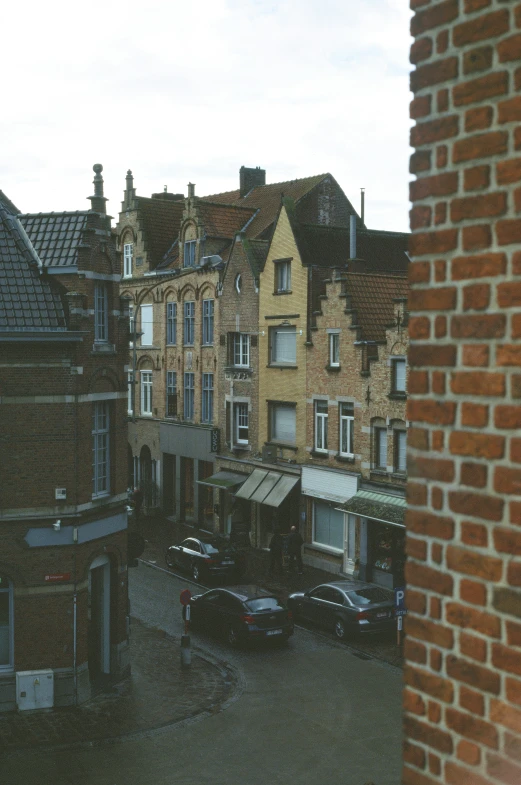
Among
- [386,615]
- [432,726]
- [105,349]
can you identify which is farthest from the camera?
[386,615]

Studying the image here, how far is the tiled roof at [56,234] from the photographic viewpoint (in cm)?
2000

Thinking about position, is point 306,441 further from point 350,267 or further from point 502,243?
point 502,243

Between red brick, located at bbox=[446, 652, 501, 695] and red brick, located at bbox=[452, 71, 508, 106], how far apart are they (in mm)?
1866

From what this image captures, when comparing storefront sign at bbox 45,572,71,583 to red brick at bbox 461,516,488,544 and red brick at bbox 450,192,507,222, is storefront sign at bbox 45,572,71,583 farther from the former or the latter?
red brick at bbox 450,192,507,222

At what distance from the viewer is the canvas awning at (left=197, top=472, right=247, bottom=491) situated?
1478 inches

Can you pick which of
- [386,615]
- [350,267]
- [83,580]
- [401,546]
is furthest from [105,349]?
[350,267]

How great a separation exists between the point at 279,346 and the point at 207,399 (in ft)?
21.7

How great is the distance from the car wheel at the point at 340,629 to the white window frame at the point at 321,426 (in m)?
9.13

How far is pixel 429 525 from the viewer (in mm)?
3219

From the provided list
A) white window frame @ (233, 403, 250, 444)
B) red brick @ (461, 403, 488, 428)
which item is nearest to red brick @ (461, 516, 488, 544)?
red brick @ (461, 403, 488, 428)

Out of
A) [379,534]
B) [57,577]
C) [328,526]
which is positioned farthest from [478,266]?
[328,526]

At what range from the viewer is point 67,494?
18953mm

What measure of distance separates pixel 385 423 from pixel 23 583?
14.5 metres

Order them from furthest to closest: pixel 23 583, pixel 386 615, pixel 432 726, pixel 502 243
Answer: pixel 386 615, pixel 23 583, pixel 432 726, pixel 502 243
